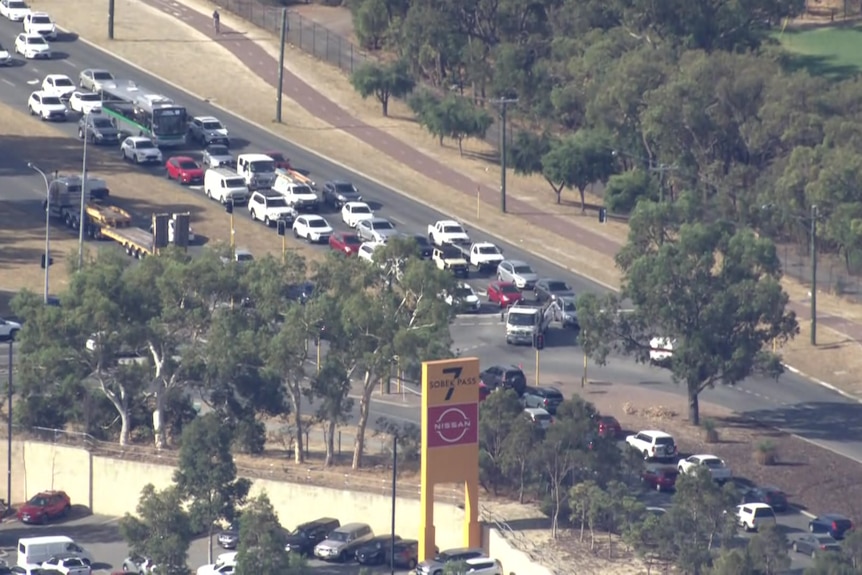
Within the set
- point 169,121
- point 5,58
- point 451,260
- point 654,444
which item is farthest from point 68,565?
point 5,58

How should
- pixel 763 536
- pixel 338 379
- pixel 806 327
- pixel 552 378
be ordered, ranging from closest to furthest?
pixel 763 536
pixel 338 379
pixel 552 378
pixel 806 327

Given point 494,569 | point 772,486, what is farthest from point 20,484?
point 772,486

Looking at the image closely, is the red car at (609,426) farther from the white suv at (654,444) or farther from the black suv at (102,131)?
the black suv at (102,131)

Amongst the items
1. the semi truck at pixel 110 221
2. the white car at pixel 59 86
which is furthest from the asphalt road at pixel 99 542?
the white car at pixel 59 86

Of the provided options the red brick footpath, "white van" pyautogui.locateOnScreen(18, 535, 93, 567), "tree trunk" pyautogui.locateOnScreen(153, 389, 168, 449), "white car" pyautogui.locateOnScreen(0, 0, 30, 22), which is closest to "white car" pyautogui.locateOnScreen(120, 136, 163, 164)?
the red brick footpath

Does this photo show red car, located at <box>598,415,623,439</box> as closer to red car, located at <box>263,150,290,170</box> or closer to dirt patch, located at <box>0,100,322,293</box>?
dirt patch, located at <box>0,100,322,293</box>

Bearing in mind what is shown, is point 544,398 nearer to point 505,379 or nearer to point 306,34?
point 505,379

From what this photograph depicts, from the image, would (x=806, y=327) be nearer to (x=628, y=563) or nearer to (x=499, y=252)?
(x=499, y=252)
